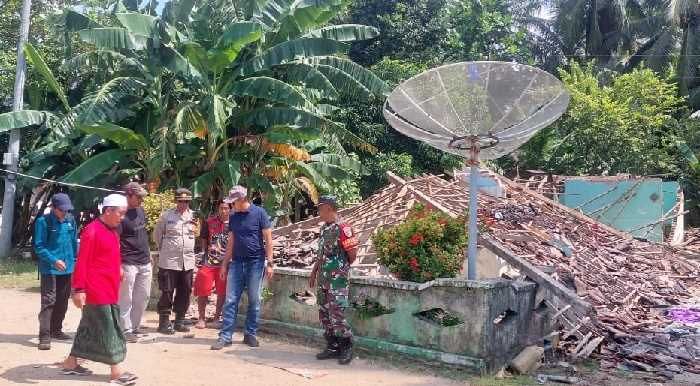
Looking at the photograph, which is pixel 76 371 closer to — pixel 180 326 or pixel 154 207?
pixel 180 326

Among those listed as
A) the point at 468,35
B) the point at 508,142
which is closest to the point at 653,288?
the point at 508,142

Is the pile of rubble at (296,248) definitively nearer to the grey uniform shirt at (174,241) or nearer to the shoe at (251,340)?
the grey uniform shirt at (174,241)

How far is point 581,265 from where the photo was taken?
32.9 ft

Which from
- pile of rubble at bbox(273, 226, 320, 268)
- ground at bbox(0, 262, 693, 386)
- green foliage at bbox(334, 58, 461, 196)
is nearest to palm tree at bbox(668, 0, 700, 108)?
green foliage at bbox(334, 58, 461, 196)

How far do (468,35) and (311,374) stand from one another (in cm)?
1921

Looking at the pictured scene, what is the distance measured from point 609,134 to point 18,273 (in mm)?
16431

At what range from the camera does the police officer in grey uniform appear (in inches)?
277

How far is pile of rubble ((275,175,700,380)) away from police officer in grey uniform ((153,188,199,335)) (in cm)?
240

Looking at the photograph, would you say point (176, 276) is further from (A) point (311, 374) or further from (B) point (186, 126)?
(B) point (186, 126)

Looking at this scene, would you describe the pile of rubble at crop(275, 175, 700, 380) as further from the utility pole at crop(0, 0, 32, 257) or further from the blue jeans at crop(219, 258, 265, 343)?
the utility pole at crop(0, 0, 32, 257)

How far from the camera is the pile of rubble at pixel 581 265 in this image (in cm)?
707

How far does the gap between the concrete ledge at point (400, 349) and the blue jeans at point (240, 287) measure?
58 cm

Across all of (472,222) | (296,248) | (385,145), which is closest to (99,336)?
(472,222)

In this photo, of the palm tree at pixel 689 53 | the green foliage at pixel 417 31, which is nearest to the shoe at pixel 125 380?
the green foliage at pixel 417 31
